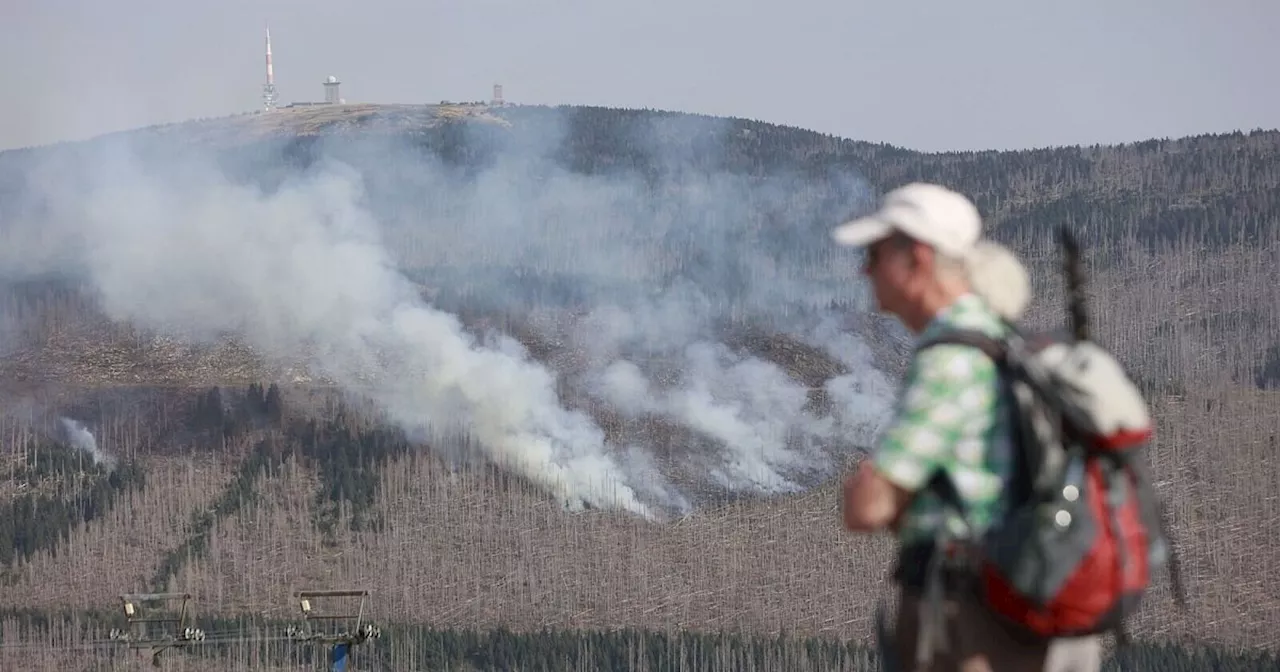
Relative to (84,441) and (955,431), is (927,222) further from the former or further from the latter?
(84,441)

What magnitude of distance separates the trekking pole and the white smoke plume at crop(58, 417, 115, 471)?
10687 cm

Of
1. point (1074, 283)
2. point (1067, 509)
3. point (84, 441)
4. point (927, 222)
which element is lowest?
point (1067, 509)

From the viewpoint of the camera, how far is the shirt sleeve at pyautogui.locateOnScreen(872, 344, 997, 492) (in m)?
6.44

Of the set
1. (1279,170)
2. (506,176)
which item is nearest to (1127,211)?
(1279,170)

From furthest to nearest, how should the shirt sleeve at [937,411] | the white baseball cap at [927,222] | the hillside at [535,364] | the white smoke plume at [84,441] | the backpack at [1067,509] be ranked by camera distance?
1. the white smoke plume at [84,441]
2. the hillside at [535,364]
3. the white baseball cap at [927,222]
4. the shirt sleeve at [937,411]
5. the backpack at [1067,509]

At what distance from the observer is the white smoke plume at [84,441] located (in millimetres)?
111512

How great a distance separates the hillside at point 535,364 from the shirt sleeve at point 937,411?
227ft

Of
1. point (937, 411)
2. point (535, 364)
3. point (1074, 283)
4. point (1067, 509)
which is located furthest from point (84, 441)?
point (1067, 509)

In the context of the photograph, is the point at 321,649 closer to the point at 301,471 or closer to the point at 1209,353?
the point at 301,471

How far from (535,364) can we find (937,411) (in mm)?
121071

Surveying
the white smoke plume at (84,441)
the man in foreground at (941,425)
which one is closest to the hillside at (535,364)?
the white smoke plume at (84,441)

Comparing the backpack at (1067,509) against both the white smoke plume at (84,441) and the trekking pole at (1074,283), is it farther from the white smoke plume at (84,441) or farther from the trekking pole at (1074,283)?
the white smoke plume at (84,441)

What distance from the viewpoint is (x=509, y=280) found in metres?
145

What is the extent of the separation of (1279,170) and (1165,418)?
5763 centimetres
